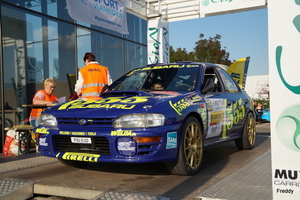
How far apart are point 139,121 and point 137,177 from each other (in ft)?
2.94

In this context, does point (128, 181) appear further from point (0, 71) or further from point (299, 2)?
point (0, 71)

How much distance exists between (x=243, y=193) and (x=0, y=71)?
628 centimetres

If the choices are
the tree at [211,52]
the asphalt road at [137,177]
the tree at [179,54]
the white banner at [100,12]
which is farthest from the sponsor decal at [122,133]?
the tree at [179,54]

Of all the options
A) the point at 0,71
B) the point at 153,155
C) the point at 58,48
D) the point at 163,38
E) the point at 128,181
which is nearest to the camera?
the point at 153,155

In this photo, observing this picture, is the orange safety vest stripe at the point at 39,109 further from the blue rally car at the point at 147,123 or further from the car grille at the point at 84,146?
the car grille at the point at 84,146

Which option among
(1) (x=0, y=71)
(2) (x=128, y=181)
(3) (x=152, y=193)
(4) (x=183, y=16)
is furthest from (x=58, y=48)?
(3) (x=152, y=193)

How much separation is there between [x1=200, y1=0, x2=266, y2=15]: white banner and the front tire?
24.6 ft

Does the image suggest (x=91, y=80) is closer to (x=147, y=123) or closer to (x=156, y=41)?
(x=147, y=123)

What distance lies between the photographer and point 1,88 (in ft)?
26.5

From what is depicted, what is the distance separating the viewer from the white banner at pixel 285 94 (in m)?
2.57

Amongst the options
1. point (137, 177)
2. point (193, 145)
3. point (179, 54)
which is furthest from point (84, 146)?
point (179, 54)

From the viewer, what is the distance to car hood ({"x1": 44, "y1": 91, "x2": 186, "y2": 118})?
4.24m

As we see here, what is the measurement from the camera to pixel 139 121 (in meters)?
4.16

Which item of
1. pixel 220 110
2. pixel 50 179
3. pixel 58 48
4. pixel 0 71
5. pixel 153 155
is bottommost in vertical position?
pixel 50 179
